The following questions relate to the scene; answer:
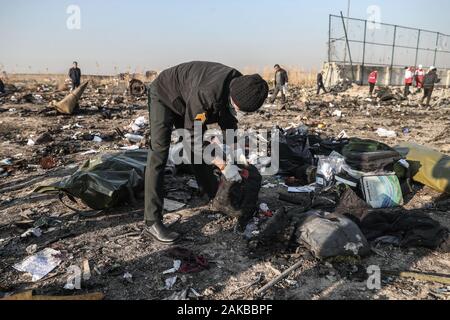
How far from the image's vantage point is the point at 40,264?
2.53 m

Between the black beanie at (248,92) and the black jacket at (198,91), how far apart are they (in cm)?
11

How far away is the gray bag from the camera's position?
2.52 metres

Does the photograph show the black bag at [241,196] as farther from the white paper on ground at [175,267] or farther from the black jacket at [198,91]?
the white paper on ground at [175,267]

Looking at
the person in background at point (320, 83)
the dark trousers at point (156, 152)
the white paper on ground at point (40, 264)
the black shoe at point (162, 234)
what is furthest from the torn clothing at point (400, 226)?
the person in background at point (320, 83)

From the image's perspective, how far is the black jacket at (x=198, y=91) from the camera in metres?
2.53

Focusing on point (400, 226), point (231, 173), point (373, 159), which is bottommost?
point (400, 226)

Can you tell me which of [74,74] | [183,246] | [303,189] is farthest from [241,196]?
[74,74]

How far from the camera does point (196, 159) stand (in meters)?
3.15

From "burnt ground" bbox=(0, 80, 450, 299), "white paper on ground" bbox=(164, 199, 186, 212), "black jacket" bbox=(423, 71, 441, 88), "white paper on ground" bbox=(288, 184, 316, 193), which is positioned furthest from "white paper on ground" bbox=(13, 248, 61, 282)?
"black jacket" bbox=(423, 71, 441, 88)

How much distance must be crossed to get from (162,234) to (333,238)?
4.24ft

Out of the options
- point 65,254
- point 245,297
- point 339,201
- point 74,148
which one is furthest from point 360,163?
point 74,148

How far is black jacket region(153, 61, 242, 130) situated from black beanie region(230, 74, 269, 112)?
4.5 inches

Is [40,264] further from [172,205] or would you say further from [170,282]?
[172,205]

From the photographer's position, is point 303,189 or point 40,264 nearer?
point 40,264
